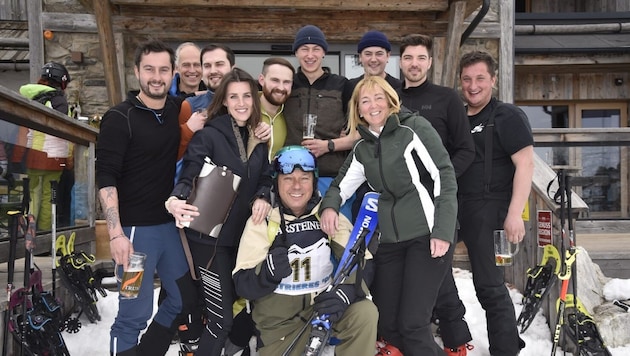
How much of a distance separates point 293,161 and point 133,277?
3.61ft

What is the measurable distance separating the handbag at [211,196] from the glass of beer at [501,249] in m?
1.78

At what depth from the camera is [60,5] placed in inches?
278

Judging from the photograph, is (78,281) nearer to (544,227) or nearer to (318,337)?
(318,337)

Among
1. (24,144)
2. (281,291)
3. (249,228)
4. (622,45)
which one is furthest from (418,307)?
(622,45)

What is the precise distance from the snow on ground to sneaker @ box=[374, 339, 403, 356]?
1.50ft

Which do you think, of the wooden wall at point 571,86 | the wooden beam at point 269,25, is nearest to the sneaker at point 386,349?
the wooden beam at point 269,25

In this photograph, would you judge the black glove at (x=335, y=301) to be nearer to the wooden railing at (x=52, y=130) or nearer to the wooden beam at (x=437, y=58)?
the wooden railing at (x=52, y=130)

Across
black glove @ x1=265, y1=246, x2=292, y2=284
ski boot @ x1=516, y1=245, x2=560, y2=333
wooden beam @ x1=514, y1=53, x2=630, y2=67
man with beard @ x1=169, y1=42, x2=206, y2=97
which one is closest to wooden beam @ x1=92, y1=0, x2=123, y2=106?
man with beard @ x1=169, y1=42, x2=206, y2=97

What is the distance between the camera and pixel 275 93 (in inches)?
127

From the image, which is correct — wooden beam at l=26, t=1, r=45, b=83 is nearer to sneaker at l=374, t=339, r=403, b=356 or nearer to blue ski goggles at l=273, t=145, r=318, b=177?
blue ski goggles at l=273, t=145, r=318, b=177

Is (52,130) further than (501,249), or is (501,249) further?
(52,130)

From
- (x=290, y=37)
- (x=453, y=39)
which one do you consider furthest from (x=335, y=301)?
(x=290, y=37)

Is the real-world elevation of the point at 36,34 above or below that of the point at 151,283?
above

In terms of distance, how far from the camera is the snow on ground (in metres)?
3.66
